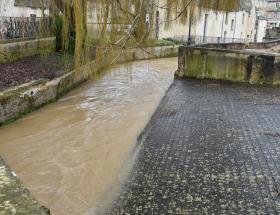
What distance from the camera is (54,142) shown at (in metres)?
8.37

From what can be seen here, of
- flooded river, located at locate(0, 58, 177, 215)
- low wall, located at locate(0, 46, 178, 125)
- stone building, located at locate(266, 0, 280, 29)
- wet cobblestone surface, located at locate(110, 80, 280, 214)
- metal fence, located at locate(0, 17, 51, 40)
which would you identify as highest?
stone building, located at locate(266, 0, 280, 29)

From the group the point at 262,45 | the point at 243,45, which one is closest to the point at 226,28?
the point at 262,45

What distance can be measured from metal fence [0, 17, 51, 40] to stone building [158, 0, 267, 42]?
13687 mm

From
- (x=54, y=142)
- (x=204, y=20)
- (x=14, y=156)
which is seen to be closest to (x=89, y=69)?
(x=54, y=142)

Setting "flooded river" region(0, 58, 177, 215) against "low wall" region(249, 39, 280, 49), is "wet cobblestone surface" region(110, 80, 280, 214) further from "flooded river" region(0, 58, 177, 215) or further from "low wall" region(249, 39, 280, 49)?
"low wall" region(249, 39, 280, 49)

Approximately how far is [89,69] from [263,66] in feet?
22.5

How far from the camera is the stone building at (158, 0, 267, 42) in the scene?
3341 cm

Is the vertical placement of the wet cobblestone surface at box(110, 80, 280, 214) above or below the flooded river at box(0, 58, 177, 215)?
above

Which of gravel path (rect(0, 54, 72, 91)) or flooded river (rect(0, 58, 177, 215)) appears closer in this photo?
flooded river (rect(0, 58, 177, 215))

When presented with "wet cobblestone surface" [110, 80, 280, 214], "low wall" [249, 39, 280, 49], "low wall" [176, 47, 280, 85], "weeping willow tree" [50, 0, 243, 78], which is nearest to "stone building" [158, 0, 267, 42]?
"low wall" [249, 39, 280, 49]

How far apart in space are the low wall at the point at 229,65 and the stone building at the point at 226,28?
48.9 ft

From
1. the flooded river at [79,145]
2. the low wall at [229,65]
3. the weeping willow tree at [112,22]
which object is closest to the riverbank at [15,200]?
the flooded river at [79,145]

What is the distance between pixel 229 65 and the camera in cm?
1383

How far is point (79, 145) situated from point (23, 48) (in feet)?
25.7
